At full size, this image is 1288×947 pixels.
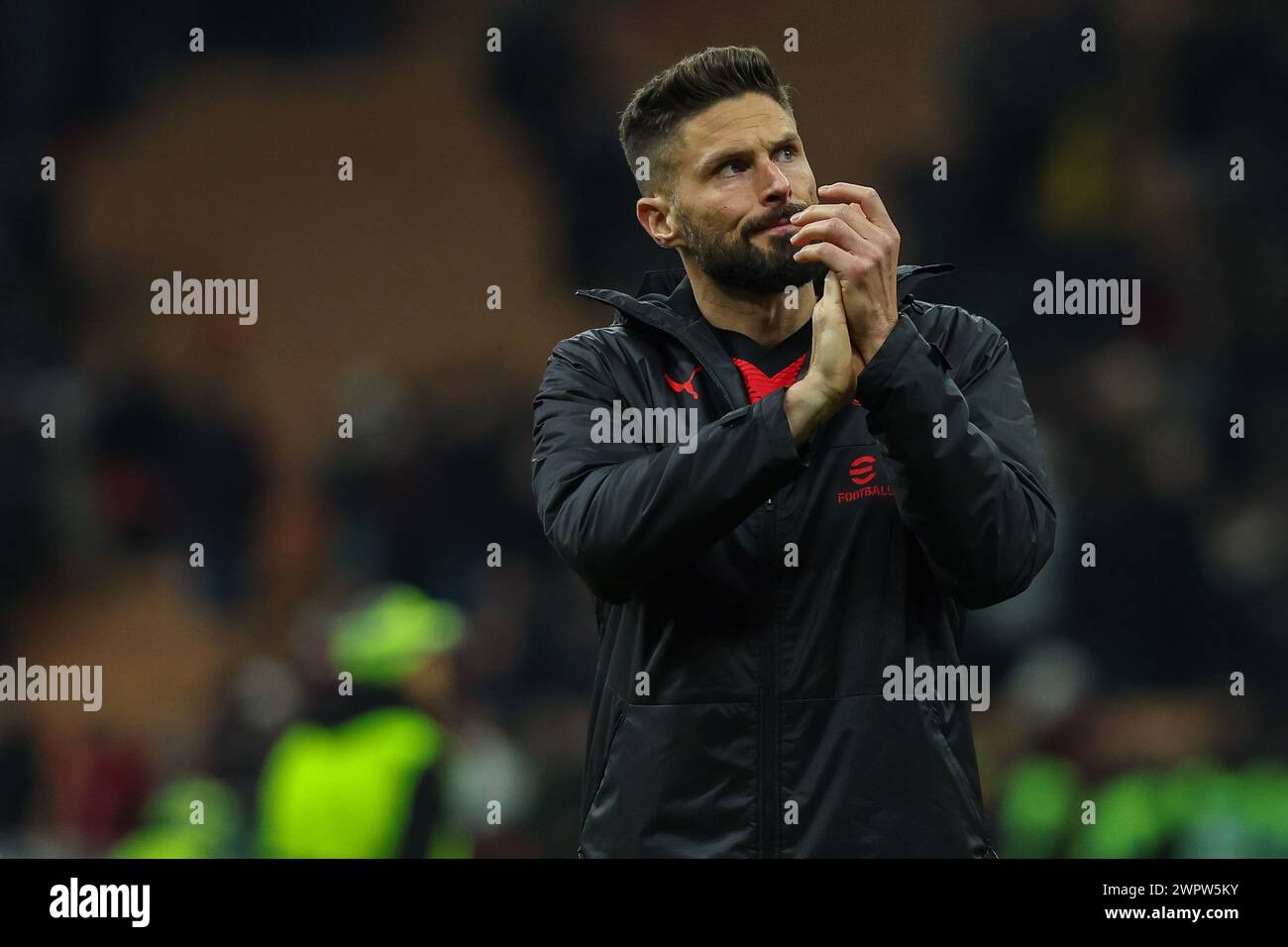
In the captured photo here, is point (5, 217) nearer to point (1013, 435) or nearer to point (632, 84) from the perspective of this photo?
point (632, 84)

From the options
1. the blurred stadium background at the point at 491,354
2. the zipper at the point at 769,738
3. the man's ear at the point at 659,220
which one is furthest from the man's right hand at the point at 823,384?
the blurred stadium background at the point at 491,354

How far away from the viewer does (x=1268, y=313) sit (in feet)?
18.6

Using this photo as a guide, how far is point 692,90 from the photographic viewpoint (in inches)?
83.4

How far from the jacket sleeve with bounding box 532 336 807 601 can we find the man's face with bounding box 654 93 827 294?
0.26 m

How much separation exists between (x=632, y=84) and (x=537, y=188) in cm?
51

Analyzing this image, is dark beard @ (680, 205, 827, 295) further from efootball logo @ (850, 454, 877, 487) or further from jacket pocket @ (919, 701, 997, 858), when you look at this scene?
jacket pocket @ (919, 701, 997, 858)

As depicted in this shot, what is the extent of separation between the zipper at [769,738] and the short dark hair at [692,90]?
2.23 ft

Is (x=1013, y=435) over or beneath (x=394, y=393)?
beneath

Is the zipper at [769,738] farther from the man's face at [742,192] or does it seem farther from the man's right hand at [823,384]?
the man's face at [742,192]

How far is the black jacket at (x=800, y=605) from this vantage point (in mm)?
1709

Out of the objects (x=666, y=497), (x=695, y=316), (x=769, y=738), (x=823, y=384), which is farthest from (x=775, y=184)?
(x=769, y=738)

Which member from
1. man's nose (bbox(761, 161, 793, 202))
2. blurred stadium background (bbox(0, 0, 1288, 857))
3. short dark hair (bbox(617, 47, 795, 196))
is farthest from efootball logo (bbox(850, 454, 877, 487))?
blurred stadium background (bbox(0, 0, 1288, 857))

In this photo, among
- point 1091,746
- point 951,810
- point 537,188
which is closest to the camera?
point 951,810

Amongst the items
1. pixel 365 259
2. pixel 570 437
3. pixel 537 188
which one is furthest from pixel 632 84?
pixel 570 437
